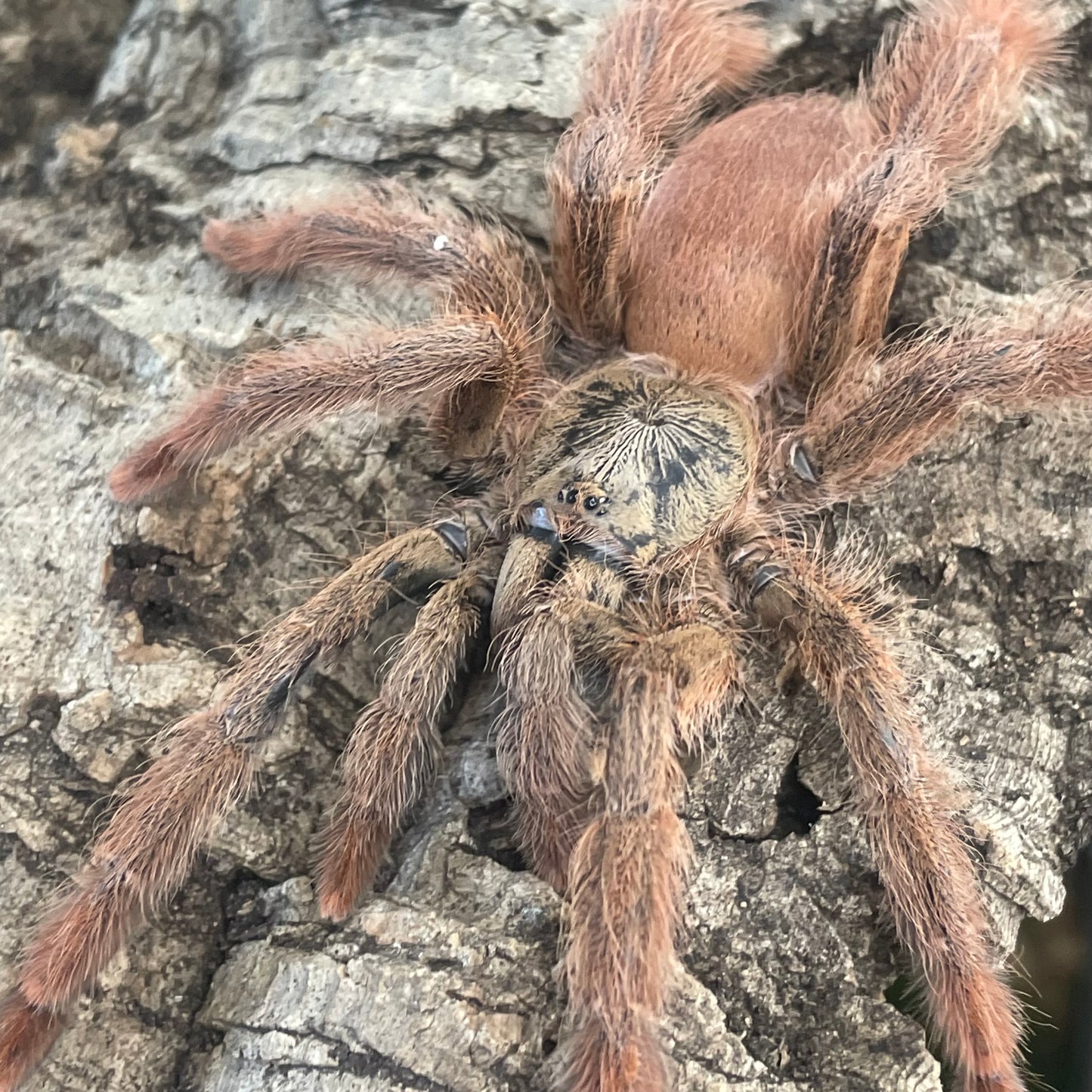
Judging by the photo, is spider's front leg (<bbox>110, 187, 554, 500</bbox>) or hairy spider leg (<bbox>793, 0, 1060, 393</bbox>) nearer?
spider's front leg (<bbox>110, 187, 554, 500</bbox>)

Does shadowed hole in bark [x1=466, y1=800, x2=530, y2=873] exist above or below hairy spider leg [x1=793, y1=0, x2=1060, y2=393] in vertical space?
below

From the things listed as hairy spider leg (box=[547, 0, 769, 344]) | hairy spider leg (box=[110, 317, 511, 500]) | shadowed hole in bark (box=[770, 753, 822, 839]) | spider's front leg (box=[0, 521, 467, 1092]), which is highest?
hairy spider leg (box=[547, 0, 769, 344])

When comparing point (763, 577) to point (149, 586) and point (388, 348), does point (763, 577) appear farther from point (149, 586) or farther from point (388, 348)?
point (149, 586)

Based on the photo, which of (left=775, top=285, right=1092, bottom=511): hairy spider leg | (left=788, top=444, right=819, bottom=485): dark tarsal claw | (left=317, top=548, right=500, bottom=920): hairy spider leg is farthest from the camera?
(left=788, top=444, right=819, bottom=485): dark tarsal claw

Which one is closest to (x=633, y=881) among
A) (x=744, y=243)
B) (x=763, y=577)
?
(x=763, y=577)

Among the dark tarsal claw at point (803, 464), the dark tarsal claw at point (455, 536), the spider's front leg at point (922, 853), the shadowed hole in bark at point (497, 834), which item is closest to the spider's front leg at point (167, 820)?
the dark tarsal claw at point (455, 536)

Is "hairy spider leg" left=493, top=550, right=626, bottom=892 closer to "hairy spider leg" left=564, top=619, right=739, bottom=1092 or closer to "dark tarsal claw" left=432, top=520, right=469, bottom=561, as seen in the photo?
"hairy spider leg" left=564, top=619, right=739, bottom=1092

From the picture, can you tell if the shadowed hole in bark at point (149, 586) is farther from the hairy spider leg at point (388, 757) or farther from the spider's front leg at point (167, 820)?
the hairy spider leg at point (388, 757)

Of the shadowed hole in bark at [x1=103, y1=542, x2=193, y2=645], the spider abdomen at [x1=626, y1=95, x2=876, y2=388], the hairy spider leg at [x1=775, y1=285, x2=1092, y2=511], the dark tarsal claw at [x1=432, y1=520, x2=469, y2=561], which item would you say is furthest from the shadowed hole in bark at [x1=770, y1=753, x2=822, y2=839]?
the shadowed hole in bark at [x1=103, y1=542, x2=193, y2=645]
